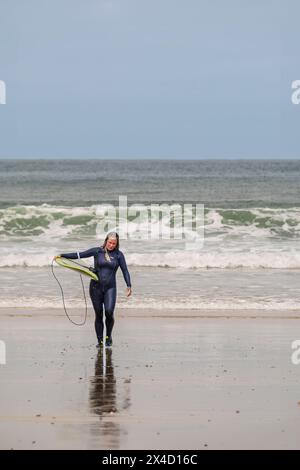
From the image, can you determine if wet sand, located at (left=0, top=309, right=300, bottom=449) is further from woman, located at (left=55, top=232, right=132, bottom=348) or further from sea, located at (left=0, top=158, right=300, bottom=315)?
sea, located at (left=0, top=158, right=300, bottom=315)

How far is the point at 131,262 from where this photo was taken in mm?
19656

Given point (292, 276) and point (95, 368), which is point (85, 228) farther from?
point (95, 368)

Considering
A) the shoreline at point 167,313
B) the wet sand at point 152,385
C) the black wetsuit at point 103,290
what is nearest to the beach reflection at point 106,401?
the wet sand at point 152,385

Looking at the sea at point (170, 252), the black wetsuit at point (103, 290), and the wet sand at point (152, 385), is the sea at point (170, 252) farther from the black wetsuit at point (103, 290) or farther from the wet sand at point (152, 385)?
the black wetsuit at point (103, 290)

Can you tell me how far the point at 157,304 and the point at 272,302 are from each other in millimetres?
2062

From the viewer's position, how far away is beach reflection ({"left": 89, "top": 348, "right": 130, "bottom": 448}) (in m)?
6.82

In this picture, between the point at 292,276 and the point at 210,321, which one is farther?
the point at 292,276

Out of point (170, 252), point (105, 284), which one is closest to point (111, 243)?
point (105, 284)

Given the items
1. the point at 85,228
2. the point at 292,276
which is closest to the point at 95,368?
the point at 292,276

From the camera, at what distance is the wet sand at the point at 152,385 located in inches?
270

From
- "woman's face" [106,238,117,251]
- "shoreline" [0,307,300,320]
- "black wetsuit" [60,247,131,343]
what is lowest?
"shoreline" [0,307,300,320]

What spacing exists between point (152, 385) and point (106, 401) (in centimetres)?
76

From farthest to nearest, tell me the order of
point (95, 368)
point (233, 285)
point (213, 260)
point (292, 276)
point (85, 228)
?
1. point (85, 228)
2. point (213, 260)
3. point (292, 276)
4. point (233, 285)
5. point (95, 368)

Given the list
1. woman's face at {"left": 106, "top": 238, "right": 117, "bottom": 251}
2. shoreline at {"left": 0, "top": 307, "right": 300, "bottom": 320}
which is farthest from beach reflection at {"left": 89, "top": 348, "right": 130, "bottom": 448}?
shoreline at {"left": 0, "top": 307, "right": 300, "bottom": 320}
